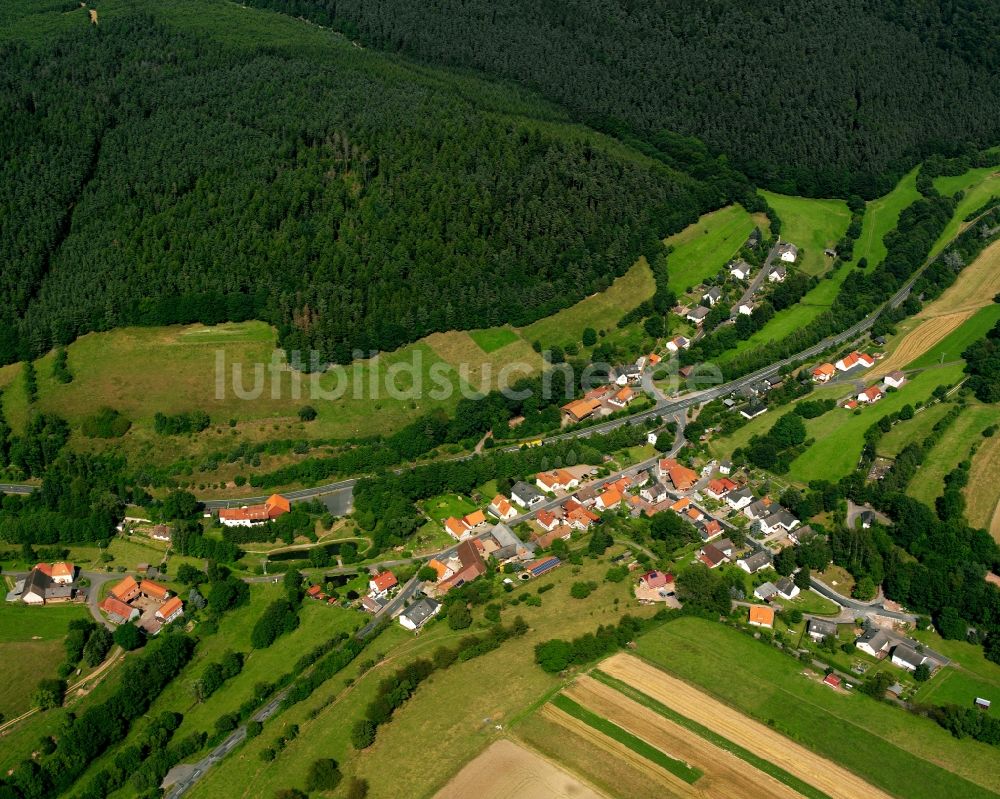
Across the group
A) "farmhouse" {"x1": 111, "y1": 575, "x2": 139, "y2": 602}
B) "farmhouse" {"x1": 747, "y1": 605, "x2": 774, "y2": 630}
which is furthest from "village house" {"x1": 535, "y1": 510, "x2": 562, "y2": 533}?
"farmhouse" {"x1": 111, "y1": 575, "x2": 139, "y2": 602}

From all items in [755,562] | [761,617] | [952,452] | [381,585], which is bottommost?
[381,585]

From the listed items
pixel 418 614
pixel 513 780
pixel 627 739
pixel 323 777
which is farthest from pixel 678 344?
pixel 323 777

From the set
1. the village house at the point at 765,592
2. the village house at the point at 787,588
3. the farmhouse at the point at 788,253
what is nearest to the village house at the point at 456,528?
the village house at the point at 765,592

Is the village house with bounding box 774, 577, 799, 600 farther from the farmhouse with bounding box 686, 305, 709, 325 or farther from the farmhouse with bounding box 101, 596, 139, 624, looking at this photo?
the farmhouse with bounding box 101, 596, 139, 624

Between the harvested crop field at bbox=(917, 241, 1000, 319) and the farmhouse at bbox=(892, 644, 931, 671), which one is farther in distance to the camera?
the harvested crop field at bbox=(917, 241, 1000, 319)

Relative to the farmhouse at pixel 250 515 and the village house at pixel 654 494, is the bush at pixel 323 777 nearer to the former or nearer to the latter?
the farmhouse at pixel 250 515

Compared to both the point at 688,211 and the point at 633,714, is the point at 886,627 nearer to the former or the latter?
the point at 633,714

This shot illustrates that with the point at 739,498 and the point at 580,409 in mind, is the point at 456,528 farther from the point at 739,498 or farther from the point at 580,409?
the point at 739,498
